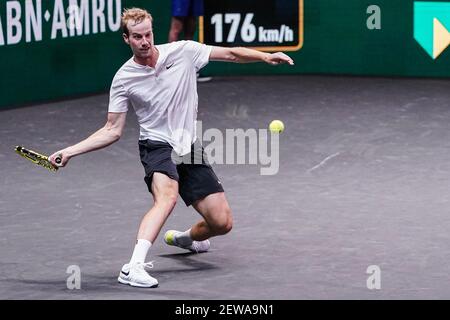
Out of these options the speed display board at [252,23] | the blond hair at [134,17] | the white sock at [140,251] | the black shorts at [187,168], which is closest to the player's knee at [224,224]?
the black shorts at [187,168]

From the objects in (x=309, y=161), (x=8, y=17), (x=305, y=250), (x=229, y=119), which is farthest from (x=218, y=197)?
(x=8, y=17)

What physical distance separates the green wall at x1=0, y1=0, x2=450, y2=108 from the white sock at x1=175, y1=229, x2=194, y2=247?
5.93m

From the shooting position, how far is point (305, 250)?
7.75 meters

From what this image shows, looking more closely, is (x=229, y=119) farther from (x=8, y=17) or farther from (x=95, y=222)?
(x=95, y=222)

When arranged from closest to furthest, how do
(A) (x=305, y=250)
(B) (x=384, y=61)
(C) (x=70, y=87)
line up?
(A) (x=305, y=250)
(C) (x=70, y=87)
(B) (x=384, y=61)

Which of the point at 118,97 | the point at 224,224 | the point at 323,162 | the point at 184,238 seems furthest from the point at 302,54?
the point at 118,97

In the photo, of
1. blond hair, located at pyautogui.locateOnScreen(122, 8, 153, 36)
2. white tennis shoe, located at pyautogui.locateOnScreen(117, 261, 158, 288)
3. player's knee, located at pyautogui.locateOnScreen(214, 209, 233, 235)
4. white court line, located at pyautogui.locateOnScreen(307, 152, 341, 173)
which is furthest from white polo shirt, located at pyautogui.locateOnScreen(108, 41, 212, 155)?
white court line, located at pyautogui.locateOnScreen(307, 152, 341, 173)

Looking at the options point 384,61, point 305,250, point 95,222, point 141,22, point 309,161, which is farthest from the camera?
point 384,61

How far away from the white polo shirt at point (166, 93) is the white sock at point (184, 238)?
63 centimetres

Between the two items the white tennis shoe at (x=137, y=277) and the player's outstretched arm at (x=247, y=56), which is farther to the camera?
the player's outstretched arm at (x=247, y=56)

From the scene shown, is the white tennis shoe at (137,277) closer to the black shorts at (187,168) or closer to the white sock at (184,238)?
the black shorts at (187,168)

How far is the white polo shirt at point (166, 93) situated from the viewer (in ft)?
23.6

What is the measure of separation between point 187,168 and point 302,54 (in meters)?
7.99

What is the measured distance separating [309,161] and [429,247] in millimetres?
2981
